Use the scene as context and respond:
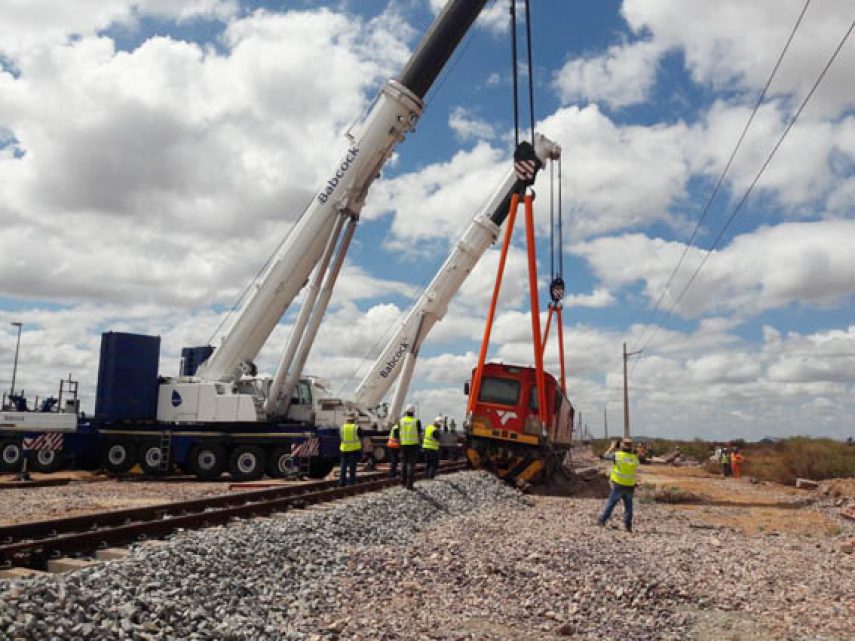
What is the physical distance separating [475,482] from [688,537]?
4974 millimetres

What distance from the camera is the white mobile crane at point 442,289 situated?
2300 centimetres

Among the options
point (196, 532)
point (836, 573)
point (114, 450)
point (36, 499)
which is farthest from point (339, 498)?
point (114, 450)

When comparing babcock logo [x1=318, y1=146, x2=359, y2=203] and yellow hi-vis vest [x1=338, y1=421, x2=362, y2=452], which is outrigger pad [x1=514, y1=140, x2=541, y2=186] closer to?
babcock logo [x1=318, y1=146, x2=359, y2=203]

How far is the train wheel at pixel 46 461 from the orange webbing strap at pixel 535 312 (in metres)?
13.2

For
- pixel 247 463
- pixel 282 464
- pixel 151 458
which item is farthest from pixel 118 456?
pixel 282 464

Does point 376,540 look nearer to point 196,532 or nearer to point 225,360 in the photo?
point 196,532

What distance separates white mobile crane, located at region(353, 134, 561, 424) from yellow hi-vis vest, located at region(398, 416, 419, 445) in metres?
8.32

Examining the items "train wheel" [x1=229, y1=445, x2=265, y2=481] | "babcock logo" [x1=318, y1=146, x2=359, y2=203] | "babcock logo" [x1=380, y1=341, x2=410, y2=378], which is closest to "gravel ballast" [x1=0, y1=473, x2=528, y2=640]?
"train wheel" [x1=229, y1=445, x2=265, y2=481]

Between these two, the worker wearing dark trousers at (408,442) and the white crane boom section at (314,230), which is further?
the white crane boom section at (314,230)

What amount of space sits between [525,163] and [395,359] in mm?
8559

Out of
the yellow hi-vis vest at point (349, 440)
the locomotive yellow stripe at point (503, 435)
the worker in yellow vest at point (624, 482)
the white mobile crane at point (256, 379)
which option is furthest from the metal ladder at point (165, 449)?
the worker in yellow vest at point (624, 482)

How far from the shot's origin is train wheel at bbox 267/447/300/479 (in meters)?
18.3

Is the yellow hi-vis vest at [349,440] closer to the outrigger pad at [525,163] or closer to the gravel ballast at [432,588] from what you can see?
the gravel ballast at [432,588]

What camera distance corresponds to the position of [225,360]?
1927 centimetres
